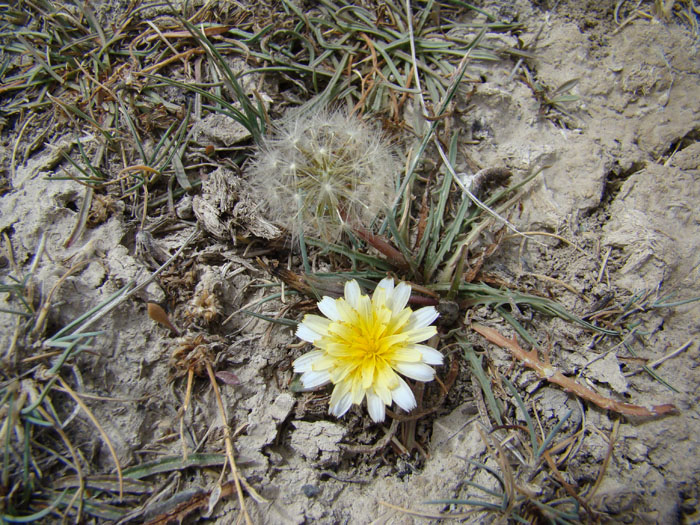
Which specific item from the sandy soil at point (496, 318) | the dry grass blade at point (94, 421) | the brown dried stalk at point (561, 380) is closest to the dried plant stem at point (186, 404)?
the sandy soil at point (496, 318)

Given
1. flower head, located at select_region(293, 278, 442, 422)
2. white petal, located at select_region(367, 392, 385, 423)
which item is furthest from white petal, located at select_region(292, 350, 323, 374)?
white petal, located at select_region(367, 392, 385, 423)


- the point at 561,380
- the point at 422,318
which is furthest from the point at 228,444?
the point at 561,380

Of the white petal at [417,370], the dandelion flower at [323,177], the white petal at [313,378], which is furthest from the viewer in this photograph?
the dandelion flower at [323,177]

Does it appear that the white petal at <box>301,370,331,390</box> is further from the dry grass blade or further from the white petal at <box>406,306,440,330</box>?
the dry grass blade

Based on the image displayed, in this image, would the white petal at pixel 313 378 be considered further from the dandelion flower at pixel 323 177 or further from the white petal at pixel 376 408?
the dandelion flower at pixel 323 177

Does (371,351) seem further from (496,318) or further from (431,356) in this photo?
(496,318)
